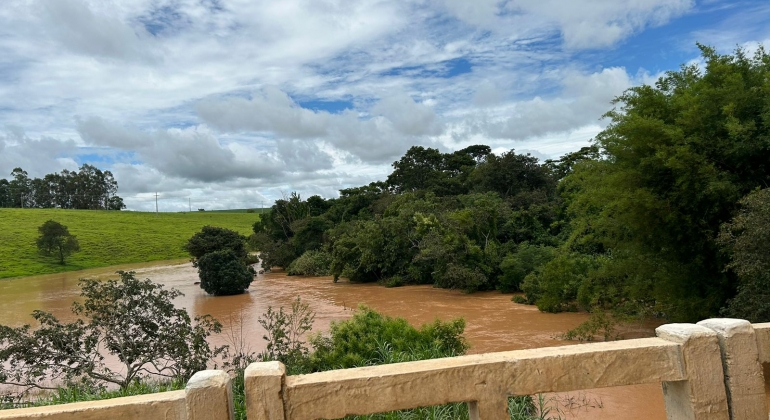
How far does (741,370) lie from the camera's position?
322 cm

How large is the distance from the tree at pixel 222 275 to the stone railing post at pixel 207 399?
2156 centimetres

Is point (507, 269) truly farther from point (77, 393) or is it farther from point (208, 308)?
point (77, 393)

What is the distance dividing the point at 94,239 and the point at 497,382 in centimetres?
5447

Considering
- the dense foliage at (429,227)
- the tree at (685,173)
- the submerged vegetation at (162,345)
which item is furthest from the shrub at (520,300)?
the submerged vegetation at (162,345)

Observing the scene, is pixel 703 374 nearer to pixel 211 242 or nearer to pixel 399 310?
pixel 399 310

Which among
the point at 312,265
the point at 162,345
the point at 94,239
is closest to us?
the point at 162,345

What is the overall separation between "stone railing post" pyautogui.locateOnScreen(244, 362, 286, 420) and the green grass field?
40.8 m

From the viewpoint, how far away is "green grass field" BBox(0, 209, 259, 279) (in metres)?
39.7

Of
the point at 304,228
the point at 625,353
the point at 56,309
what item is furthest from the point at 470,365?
the point at 304,228

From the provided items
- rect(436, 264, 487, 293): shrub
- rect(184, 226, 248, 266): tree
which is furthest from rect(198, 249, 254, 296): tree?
rect(436, 264, 487, 293): shrub

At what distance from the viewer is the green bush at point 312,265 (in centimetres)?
3027

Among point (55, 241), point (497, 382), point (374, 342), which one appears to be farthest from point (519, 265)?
point (55, 241)

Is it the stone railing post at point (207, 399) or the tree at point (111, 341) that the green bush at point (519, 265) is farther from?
the stone railing post at point (207, 399)

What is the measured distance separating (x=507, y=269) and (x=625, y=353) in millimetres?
16518
